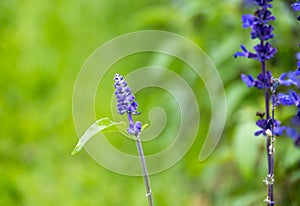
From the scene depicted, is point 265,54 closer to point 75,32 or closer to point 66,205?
point 66,205

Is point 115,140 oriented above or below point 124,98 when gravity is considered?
above

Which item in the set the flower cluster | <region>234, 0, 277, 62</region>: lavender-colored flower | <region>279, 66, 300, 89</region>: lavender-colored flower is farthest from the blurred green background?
the flower cluster

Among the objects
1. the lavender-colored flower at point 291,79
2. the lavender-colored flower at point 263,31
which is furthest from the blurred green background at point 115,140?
the lavender-colored flower at point 263,31

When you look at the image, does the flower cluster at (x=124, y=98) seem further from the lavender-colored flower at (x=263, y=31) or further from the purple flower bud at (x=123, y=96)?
the lavender-colored flower at (x=263, y=31)

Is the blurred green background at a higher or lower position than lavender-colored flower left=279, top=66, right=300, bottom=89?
higher

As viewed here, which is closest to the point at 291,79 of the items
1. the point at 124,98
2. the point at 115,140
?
the point at 124,98

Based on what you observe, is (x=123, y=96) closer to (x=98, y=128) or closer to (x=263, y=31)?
(x=98, y=128)

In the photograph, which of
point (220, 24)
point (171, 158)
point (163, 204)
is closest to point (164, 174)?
point (171, 158)

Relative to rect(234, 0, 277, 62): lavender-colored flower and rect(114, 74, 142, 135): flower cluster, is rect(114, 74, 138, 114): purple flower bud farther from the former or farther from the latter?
rect(234, 0, 277, 62): lavender-colored flower
